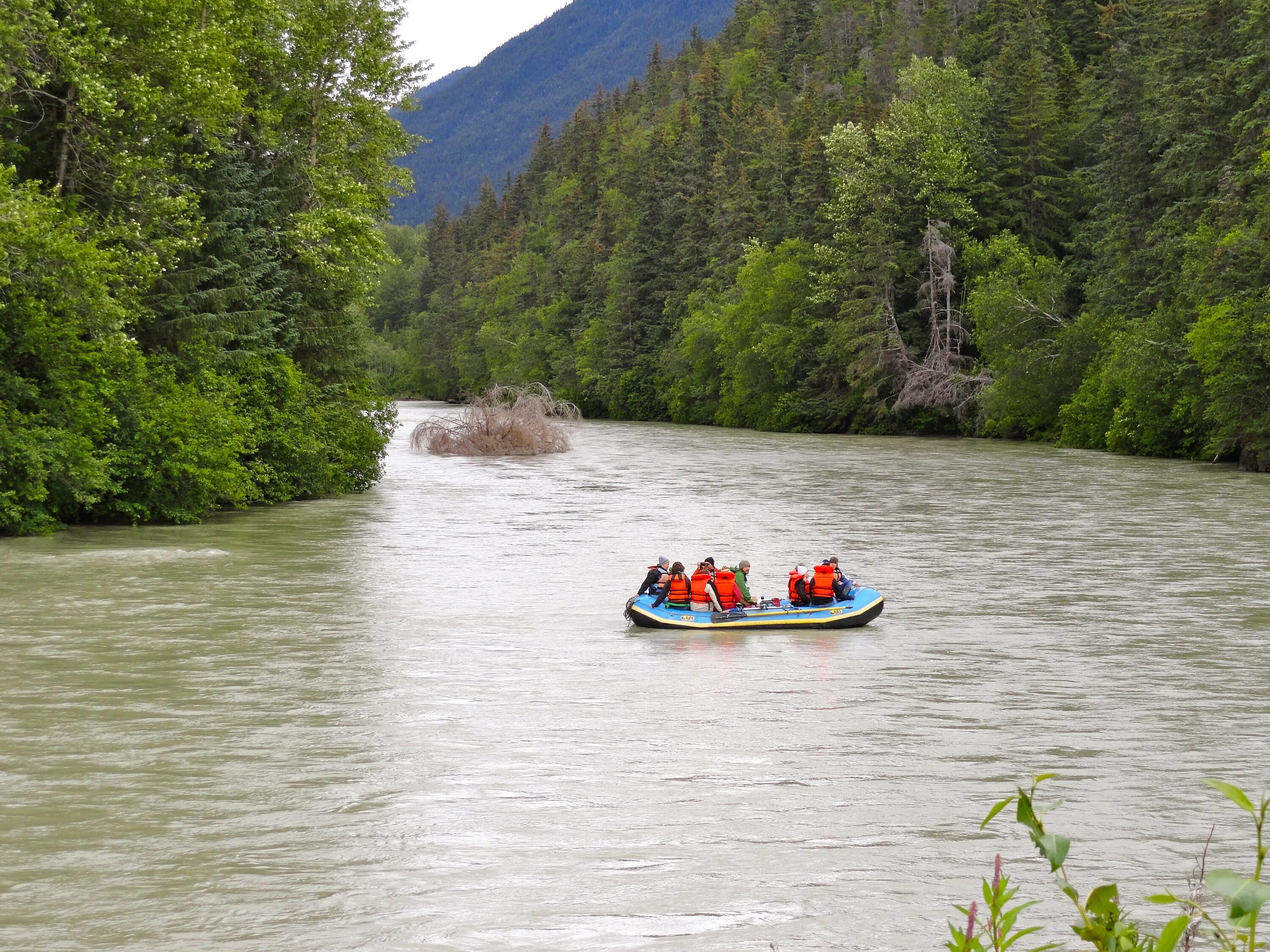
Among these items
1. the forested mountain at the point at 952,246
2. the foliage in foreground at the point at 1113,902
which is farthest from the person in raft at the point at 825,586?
the forested mountain at the point at 952,246

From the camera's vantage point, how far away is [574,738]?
41.5ft

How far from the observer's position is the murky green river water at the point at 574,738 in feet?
28.1

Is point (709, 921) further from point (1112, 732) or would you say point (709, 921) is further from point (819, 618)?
point (819, 618)

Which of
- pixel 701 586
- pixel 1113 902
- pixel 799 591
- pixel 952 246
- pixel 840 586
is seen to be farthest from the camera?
pixel 952 246

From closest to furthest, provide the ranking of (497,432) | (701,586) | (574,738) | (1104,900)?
(1104,900)
(574,738)
(701,586)
(497,432)

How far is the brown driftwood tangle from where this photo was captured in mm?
54312

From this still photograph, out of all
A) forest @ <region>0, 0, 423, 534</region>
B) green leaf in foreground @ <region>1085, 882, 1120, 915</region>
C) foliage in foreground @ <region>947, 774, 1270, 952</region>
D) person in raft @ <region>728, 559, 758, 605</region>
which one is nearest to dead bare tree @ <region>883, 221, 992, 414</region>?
forest @ <region>0, 0, 423, 534</region>

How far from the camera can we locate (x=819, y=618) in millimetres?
18562

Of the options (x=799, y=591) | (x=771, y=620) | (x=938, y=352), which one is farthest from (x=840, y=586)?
(x=938, y=352)

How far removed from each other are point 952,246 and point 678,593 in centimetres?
Result: 5412

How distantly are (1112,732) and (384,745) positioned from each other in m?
6.59

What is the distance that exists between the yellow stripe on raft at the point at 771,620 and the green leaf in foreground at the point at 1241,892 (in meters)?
15.8

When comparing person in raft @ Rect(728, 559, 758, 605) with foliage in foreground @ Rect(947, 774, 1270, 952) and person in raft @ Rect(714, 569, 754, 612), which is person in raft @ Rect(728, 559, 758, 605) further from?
foliage in foreground @ Rect(947, 774, 1270, 952)

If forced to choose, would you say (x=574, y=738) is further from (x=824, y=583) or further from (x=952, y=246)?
(x=952, y=246)
